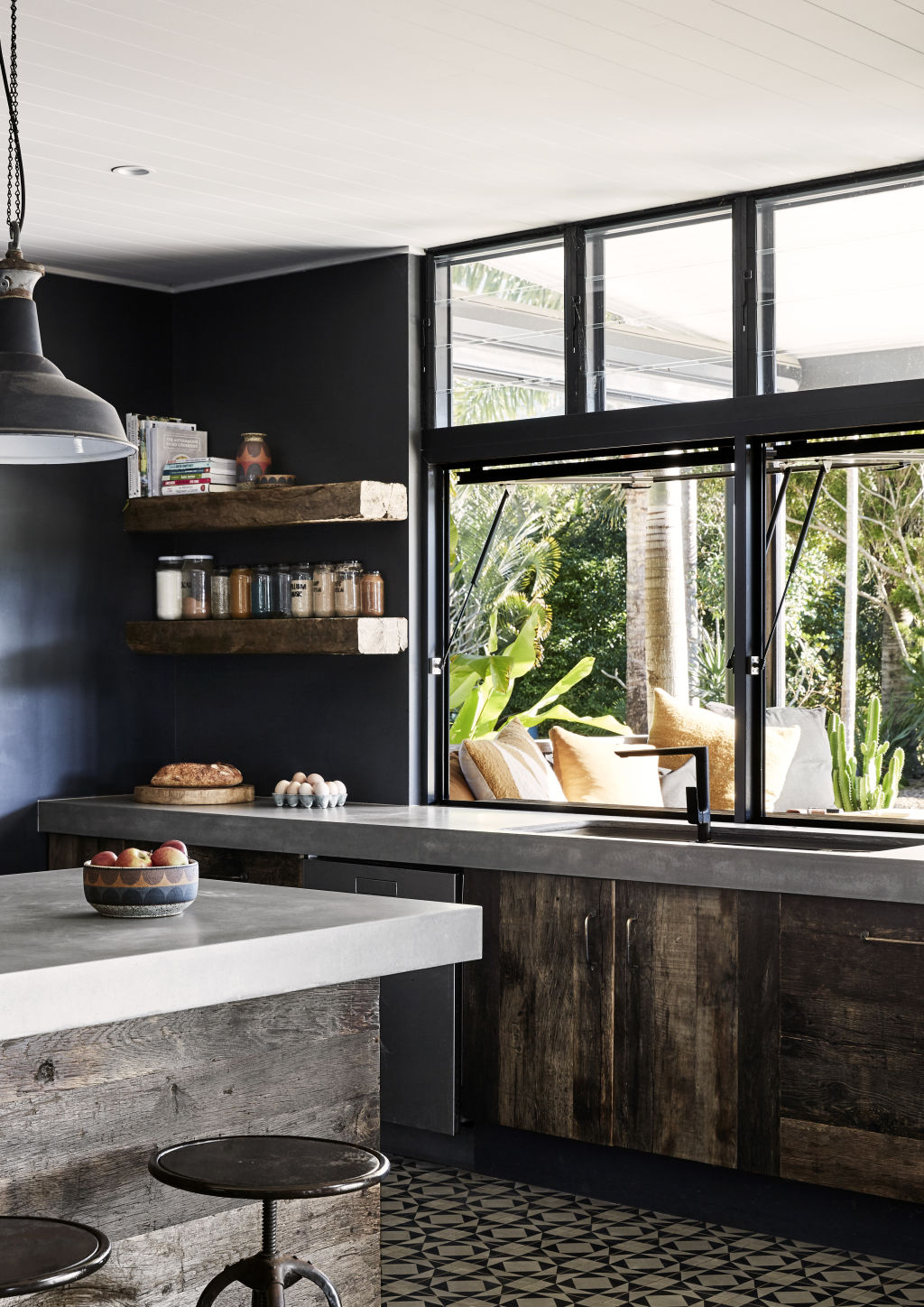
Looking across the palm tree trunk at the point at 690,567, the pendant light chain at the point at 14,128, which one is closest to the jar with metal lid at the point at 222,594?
the palm tree trunk at the point at 690,567

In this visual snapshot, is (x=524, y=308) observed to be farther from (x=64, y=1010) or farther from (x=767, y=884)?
(x=64, y=1010)

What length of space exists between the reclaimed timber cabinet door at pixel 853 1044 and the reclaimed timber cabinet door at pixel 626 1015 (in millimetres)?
66

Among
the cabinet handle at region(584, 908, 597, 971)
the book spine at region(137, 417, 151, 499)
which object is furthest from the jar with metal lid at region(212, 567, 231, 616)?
A: the cabinet handle at region(584, 908, 597, 971)

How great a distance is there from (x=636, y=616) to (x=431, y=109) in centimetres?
177

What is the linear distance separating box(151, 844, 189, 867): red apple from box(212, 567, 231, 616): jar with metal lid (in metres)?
2.75

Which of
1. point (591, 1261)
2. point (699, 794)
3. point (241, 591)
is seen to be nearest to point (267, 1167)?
point (591, 1261)

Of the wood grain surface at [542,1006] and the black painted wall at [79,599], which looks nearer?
the wood grain surface at [542,1006]

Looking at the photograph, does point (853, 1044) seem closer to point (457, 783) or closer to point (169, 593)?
point (457, 783)

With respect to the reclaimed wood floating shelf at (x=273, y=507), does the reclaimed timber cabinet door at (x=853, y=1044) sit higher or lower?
lower

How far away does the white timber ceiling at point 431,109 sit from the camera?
3.46 metres

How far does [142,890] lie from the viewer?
9.82 feet

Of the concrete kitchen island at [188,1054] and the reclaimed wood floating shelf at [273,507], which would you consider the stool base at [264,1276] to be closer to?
the concrete kitchen island at [188,1054]

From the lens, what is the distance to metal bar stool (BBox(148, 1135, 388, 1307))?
2.41 m

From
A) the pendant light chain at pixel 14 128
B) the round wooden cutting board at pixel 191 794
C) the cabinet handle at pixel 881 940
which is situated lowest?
the cabinet handle at pixel 881 940
